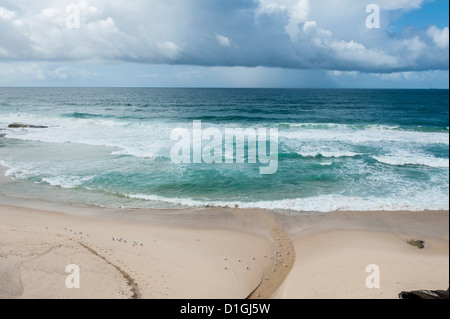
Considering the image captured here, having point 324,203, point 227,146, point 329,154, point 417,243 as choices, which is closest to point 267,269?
point 417,243

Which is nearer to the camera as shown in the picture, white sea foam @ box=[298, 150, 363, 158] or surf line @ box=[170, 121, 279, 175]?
surf line @ box=[170, 121, 279, 175]

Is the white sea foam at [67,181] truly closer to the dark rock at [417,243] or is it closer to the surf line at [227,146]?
the surf line at [227,146]

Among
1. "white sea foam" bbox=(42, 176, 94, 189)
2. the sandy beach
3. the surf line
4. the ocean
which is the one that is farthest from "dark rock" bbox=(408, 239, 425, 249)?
"white sea foam" bbox=(42, 176, 94, 189)

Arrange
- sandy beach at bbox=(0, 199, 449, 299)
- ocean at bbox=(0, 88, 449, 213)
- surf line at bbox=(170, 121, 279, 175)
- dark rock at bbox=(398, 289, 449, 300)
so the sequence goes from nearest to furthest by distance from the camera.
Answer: dark rock at bbox=(398, 289, 449, 300) < sandy beach at bbox=(0, 199, 449, 299) < ocean at bbox=(0, 88, 449, 213) < surf line at bbox=(170, 121, 279, 175)

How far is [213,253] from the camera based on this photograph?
8414mm

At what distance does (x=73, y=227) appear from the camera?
9.83 meters

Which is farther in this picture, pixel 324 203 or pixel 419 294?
pixel 324 203

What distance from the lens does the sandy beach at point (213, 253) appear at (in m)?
6.45

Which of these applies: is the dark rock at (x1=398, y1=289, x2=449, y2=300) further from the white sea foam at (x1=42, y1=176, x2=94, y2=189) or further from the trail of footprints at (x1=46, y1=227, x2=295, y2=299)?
the white sea foam at (x1=42, y1=176, x2=94, y2=189)

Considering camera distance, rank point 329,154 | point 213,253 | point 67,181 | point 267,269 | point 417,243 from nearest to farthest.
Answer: point 267,269, point 213,253, point 417,243, point 67,181, point 329,154

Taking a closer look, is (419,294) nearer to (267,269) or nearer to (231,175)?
(267,269)

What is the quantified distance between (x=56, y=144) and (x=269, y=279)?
22.0 m

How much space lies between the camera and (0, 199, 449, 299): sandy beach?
6.45 m
